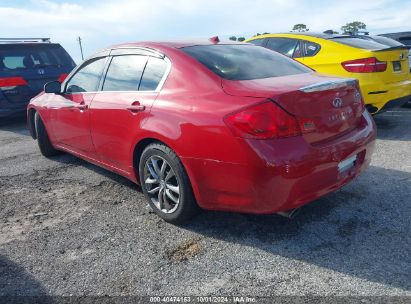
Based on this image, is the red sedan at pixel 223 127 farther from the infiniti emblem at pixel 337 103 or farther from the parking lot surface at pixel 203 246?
the parking lot surface at pixel 203 246

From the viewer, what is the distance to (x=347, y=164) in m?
2.92

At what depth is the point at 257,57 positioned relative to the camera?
350 cm

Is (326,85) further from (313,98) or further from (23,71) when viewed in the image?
(23,71)

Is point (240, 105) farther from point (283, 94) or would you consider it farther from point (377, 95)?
point (377, 95)

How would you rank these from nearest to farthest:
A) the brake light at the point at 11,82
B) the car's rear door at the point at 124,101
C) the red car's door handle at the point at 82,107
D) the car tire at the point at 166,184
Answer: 1. the car tire at the point at 166,184
2. the car's rear door at the point at 124,101
3. the red car's door handle at the point at 82,107
4. the brake light at the point at 11,82

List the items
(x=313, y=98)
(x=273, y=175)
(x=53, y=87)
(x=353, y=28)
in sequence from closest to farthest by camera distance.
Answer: (x=273, y=175)
(x=313, y=98)
(x=53, y=87)
(x=353, y=28)

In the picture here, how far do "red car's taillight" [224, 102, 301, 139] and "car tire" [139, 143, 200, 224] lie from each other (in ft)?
2.16

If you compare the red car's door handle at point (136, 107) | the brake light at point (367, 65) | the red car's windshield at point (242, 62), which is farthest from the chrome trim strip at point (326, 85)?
the brake light at point (367, 65)

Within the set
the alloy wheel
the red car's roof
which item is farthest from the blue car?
the alloy wheel

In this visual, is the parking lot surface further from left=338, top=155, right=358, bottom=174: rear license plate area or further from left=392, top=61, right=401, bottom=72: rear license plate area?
left=392, top=61, right=401, bottom=72: rear license plate area

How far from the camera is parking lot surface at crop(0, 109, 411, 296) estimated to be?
2443 millimetres

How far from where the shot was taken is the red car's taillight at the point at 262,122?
8.20 feet

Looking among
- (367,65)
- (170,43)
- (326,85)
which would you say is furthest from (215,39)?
(367,65)

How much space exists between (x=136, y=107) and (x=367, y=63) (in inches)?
145
